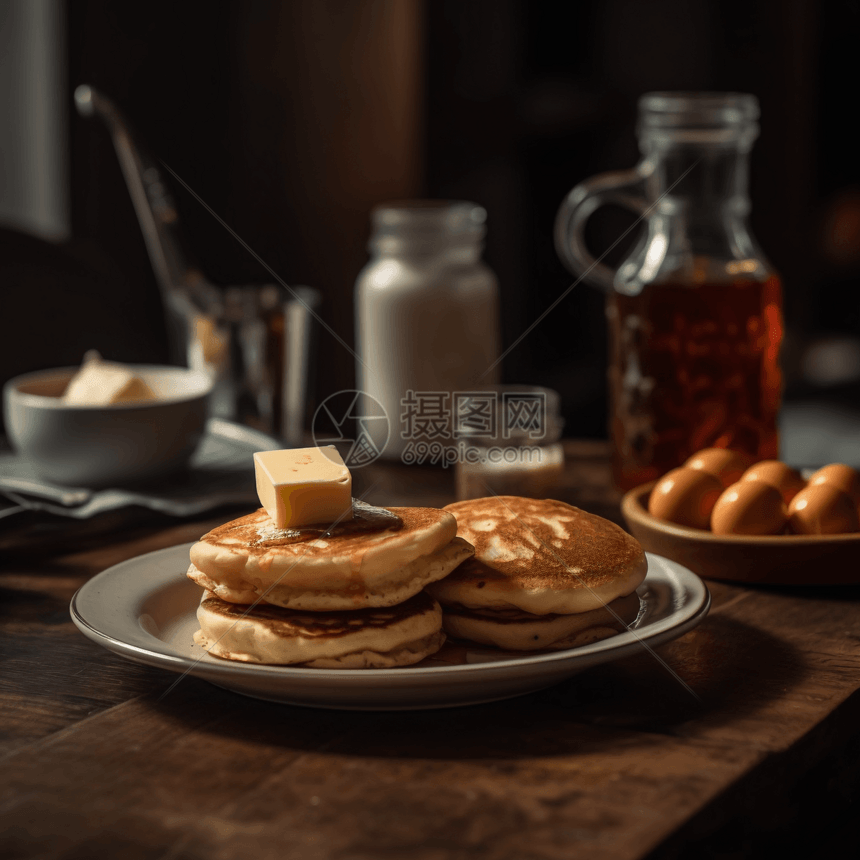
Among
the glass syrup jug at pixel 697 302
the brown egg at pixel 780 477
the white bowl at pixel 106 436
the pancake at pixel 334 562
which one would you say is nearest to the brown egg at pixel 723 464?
the brown egg at pixel 780 477

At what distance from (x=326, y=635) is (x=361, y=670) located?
3 cm

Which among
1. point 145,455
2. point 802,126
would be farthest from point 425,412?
point 802,126

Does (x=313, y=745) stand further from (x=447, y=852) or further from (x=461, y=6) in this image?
(x=461, y=6)

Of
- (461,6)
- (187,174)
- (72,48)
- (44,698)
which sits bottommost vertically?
(44,698)

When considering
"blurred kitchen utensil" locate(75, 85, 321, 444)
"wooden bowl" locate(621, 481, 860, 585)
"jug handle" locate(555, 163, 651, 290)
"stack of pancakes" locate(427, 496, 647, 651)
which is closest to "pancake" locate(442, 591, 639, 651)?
"stack of pancakes" locate(427, 496, 647, 651)

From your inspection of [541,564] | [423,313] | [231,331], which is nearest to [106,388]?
[231,331]

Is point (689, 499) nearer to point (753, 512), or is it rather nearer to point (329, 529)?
point (753, 512)

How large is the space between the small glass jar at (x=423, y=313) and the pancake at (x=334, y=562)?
641 mm

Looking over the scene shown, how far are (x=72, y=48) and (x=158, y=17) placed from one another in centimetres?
18

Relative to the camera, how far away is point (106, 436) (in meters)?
1.08

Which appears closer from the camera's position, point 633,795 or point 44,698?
point 633,795

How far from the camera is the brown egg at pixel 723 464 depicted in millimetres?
900

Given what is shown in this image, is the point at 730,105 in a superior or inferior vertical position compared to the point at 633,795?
superior

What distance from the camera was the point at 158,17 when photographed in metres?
1.70
